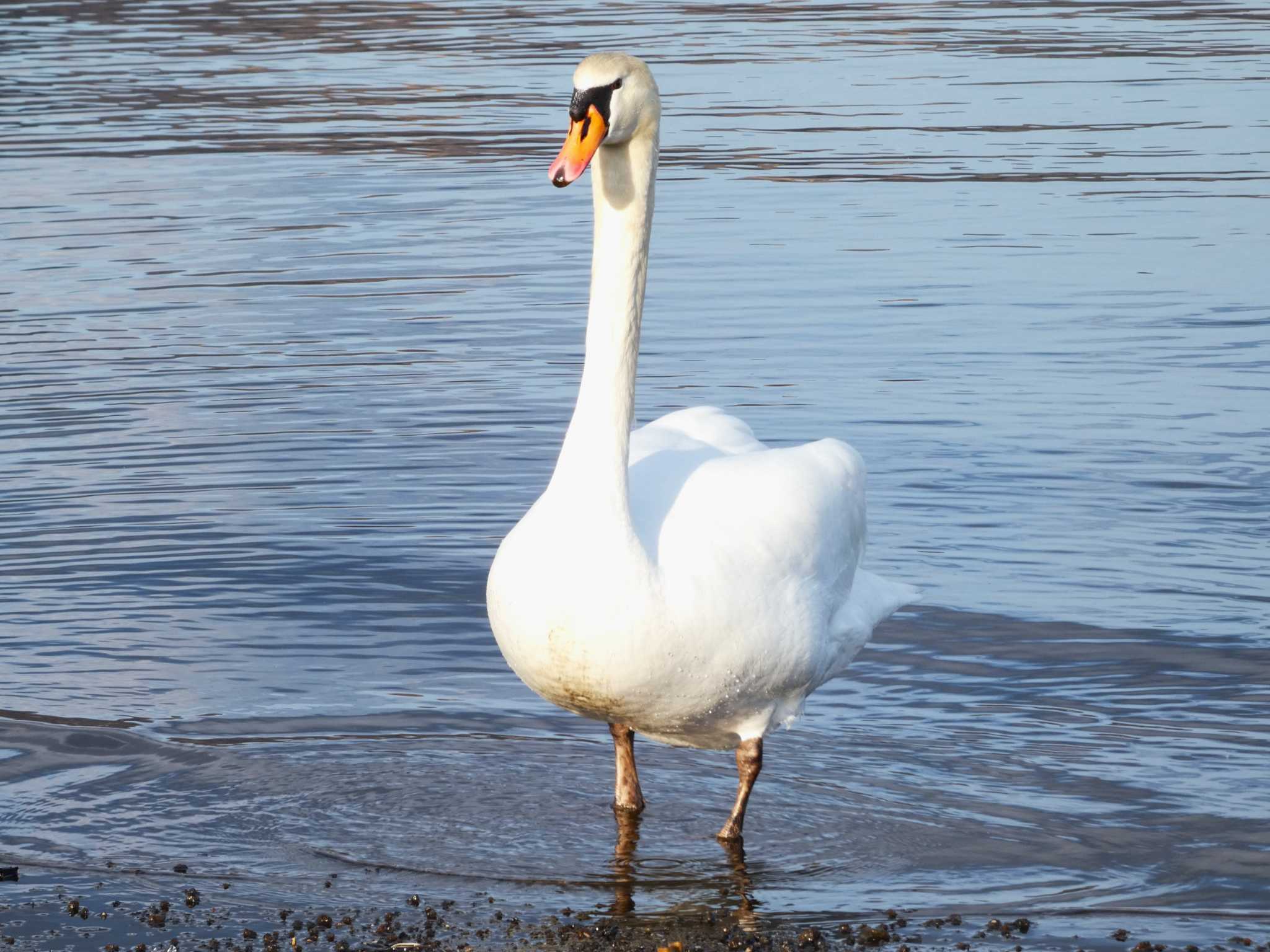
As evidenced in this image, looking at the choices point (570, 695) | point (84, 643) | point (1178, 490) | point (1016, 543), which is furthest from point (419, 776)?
point (1178, 490)

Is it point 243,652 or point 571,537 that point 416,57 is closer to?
point 243,652

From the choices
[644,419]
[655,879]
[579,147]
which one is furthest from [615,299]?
[644,419]

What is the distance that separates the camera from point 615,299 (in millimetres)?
6797

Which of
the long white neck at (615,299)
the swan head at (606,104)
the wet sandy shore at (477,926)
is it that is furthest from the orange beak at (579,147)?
the wet sandy shore at (477,926)

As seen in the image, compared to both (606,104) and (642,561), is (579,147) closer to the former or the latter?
(606,104)

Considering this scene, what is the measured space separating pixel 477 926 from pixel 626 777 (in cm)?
115

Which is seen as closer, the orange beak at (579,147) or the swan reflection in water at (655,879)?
the orange beak at (579,147)

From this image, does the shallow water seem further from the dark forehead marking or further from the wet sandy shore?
the dark forehead marking

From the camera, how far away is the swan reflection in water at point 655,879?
21.5 ft

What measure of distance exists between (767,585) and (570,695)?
0.72 m

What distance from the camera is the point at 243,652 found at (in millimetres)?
9281

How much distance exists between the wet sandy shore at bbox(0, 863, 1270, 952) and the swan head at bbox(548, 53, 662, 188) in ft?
7.55

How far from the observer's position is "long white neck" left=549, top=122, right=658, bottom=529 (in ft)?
21.7

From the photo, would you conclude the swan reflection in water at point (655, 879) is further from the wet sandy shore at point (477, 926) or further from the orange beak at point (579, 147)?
the orange beak at point (579, 147)
